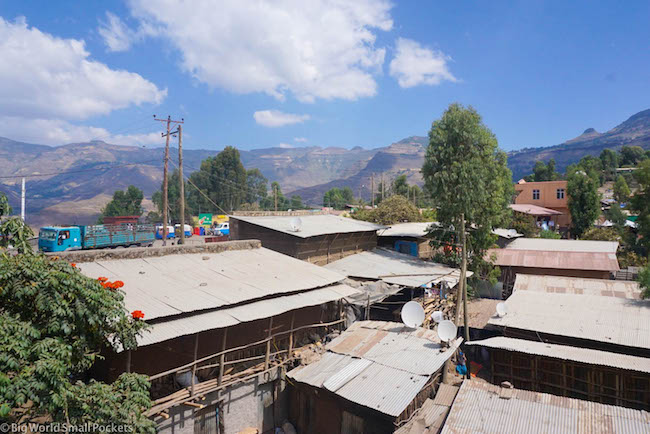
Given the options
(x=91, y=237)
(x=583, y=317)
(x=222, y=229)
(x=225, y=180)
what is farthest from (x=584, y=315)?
(x=225, y=180)

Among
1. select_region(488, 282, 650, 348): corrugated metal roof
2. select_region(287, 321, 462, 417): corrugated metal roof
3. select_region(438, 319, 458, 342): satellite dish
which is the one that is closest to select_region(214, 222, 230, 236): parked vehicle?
select_region(488, 282, 650, 348): corrugated metal roof

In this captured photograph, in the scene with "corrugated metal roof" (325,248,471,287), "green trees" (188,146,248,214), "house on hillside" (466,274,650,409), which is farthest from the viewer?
"green trees" (188,146,248,214)

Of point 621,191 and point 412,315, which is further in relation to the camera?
point 621,191

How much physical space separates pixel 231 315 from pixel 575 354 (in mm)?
11617

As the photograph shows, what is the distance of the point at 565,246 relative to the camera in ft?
96.6

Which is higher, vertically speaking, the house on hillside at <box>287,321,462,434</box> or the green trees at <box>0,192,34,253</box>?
the green trees at <box>0,192,34,253</box>

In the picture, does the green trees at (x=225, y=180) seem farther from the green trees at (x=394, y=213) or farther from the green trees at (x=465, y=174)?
the green trees at (x=465, y=174)

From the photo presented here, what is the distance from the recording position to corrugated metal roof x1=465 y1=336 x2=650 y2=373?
1207 cm

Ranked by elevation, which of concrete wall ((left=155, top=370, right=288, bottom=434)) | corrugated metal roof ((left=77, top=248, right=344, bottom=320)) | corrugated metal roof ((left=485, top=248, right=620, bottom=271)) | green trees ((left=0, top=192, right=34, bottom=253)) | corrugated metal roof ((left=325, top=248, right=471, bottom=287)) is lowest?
concrete wall ((left=155, top=370, right=288, bottom=434))

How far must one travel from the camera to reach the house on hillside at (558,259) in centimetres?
2595

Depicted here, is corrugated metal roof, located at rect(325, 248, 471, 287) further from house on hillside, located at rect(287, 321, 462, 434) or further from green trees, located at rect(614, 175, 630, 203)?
green trees, located at rect(614, 175, 630, 203)

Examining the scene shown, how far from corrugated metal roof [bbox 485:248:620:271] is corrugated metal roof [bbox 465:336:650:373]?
11505mm

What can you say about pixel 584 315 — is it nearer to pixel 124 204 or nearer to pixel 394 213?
pixel 394 213

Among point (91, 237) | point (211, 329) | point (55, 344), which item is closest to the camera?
point (55, 344)
